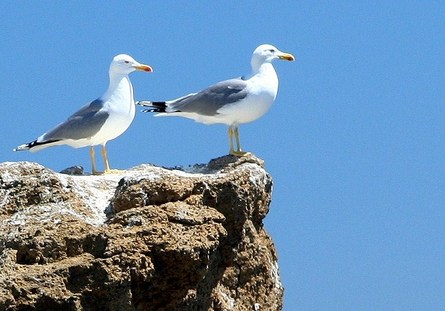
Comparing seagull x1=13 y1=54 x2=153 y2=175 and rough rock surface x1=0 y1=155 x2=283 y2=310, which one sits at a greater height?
seagull x1=13 y1=54 x2=153 y2=175

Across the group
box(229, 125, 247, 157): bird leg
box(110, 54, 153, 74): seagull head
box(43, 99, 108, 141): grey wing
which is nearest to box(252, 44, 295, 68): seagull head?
box(229, 125, 247, 157): bird leg

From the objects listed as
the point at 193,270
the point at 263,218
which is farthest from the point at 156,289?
the point at 263,218

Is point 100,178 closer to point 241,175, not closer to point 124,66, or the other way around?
point 241,175

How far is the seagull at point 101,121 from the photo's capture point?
15641mm

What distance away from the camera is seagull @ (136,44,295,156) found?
51.7 ft

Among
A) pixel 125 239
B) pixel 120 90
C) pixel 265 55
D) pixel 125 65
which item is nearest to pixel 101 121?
pixel 120 90

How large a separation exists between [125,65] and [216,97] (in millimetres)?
1302

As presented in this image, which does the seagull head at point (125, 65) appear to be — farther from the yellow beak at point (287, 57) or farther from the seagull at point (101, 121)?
the yellow beak at point (287, 57)

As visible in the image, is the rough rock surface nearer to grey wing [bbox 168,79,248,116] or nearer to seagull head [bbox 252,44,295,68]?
grey wing [bbox 168,79,248,116]

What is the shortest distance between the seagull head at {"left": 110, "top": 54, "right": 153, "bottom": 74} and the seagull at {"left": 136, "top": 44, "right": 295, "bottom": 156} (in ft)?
1.84

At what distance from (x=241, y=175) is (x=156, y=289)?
169 cm

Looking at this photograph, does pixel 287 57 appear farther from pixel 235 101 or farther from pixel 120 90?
pixel 120 90

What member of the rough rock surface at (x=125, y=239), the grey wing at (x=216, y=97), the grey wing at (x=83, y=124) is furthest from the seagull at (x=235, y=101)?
the rough rock surface at (x=125, y=239)

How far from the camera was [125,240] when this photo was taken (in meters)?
11.3
